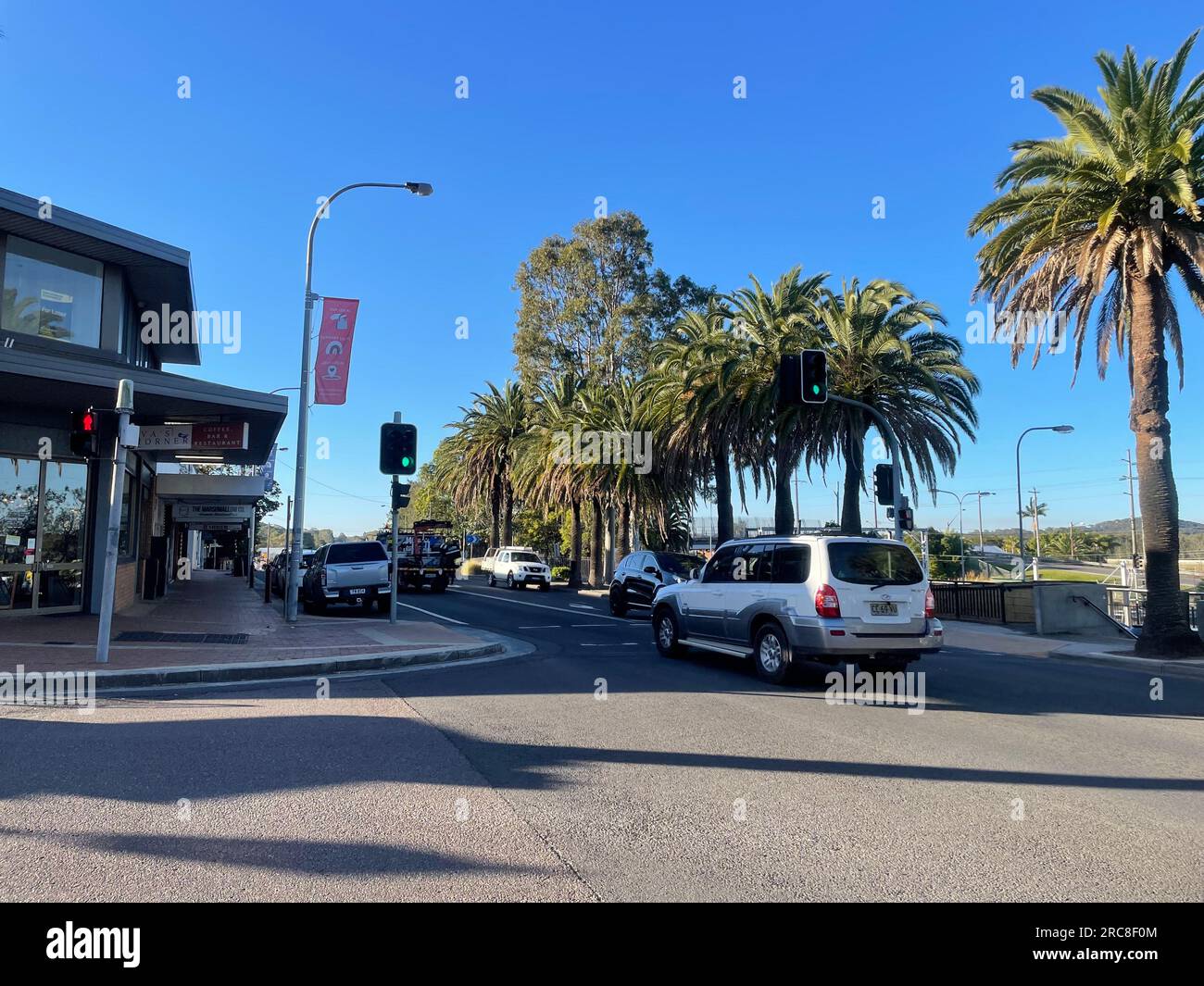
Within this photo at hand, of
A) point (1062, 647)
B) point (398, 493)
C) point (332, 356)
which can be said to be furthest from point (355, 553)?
point (1062, 647)

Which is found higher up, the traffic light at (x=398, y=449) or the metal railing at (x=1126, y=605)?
the traffic light at (x=398, y=449)

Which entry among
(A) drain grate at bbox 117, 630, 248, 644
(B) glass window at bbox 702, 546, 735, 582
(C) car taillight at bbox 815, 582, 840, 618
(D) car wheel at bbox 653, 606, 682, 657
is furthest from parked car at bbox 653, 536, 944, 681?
(A) drain grate at bbox 117, 630, 248, 644

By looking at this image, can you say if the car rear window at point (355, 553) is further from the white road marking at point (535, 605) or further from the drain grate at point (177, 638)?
the drain grate at point (177, 638)

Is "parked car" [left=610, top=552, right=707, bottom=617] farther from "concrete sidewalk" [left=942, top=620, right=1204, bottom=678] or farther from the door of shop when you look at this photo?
the door of shop

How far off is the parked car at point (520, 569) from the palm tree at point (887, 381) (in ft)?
53.5

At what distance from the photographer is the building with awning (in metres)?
14.9

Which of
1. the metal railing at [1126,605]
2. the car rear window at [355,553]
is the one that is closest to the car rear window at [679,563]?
the car rear window at [355,553]

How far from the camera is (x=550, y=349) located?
46531 mm

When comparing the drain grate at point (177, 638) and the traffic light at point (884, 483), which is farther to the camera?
the traffic light at point (884, 483)

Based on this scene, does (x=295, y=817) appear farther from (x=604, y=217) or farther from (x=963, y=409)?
(x=604, y=217)

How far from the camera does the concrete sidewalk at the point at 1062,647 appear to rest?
1335cm

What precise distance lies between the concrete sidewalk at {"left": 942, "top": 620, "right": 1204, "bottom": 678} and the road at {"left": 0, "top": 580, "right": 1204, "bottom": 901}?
4022mm
